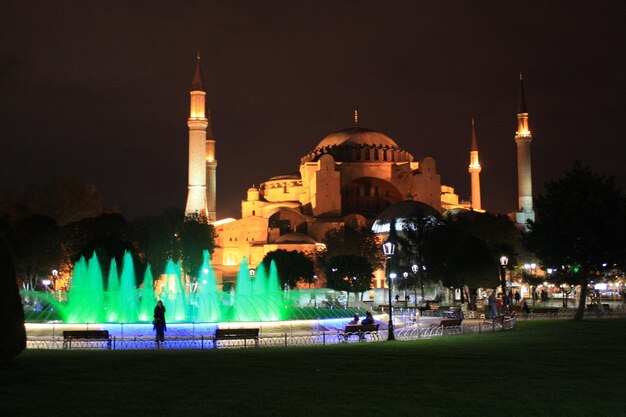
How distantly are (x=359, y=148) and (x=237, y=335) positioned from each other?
72.1m

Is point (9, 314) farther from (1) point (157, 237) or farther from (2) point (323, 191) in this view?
(2) point (323, 191)

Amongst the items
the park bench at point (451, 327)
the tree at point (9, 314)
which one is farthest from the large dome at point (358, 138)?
the tree at point (9, 314)

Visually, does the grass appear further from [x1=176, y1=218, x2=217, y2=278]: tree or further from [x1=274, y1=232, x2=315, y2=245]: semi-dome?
[x1=274, y1=232, x2=315, y2=245]: semi-dome

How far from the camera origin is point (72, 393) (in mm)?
10242

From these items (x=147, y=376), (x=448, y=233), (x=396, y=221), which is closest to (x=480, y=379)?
(x=147, y=376)

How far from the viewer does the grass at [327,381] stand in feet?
30.3

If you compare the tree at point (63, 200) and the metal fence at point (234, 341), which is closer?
the metal fence at point (234, 341)

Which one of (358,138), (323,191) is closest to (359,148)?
(358,138)

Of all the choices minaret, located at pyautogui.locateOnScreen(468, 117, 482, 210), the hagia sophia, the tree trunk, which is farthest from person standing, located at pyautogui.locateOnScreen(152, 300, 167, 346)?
minaret, located at pyautogui.locateOnScreen(468, 117, 482, 210)

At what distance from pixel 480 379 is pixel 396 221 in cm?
5950

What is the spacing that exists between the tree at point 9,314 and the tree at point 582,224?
19.9 meters

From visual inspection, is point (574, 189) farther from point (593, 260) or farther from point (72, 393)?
point (72, 393)

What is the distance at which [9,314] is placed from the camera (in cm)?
1200

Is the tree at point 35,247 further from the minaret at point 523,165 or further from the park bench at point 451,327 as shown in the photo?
the minaret at point 523,165
